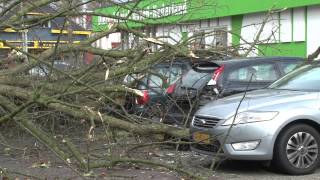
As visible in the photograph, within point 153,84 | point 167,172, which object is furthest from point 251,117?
point 153,84

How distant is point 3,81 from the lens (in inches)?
374

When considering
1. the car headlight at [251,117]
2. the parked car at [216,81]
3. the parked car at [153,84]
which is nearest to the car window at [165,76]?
the parked car at [153,84]

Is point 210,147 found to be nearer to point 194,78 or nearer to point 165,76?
point 165,76

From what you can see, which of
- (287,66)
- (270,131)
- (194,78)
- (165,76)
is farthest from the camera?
(287,66)

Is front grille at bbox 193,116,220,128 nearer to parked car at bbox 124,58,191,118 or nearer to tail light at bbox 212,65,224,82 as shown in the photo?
parked car at bbox 124,58,191,118

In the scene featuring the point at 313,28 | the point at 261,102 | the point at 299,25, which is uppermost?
the point at 299,25

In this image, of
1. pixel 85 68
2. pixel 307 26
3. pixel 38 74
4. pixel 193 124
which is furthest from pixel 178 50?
pixel 307 26

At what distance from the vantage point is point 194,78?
1013cm

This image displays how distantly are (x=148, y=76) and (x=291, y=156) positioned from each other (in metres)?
3.43

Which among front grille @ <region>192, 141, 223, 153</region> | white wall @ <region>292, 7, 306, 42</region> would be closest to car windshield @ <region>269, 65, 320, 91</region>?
front grille @ <region>192, 141, 223, 153</region>

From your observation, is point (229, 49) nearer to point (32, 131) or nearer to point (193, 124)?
point (193, 124)

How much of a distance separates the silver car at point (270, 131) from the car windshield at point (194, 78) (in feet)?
6.44

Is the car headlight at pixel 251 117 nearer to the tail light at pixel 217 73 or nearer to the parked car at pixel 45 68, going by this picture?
the tail light at pixel 217 73

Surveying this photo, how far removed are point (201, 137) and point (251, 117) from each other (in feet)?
2.56
